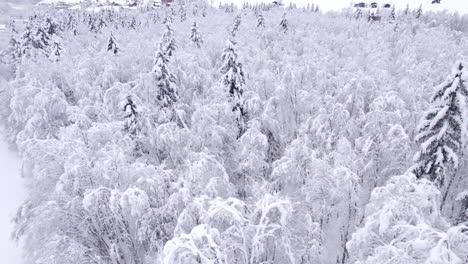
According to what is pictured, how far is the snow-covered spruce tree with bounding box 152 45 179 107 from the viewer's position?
22.7 m

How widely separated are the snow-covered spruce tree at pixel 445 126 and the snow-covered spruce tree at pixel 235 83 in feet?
34.0

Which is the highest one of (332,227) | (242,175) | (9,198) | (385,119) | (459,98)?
(459,98)

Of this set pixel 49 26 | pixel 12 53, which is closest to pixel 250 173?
pixel 49 26

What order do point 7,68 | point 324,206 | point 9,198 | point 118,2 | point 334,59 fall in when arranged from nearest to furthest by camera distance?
1. point 324,206
2. point 9,198
3. point 334,59
4. point 7,68
5. point 118,2

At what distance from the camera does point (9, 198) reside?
88.0 ft

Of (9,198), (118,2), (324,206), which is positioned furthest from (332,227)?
(118,2)

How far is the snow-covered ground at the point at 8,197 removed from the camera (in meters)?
21.2

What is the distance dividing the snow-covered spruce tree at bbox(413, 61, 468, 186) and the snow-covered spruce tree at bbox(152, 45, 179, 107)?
579 inches

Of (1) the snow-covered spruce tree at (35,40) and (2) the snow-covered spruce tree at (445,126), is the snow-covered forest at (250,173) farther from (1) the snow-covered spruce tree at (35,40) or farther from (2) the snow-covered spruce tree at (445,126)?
(1) the snow-covered spruce tree at (35,40)

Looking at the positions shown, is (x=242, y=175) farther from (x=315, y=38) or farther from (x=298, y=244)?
(x=315, y=38)

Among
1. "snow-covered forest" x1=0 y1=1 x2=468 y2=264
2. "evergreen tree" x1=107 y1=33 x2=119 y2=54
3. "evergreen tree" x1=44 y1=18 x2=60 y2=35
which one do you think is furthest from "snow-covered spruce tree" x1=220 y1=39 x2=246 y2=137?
"evergreen tree" x1=44 y1=18 x2=60 y2=35

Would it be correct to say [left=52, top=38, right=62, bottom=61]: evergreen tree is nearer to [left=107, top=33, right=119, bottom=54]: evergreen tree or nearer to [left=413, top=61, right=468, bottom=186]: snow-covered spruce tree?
[left=107, top=33, right=119, bottom=54]: evergreen tree

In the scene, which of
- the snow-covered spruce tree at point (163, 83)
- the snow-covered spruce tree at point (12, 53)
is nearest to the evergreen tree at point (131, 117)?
the snow-covered spruce tree at point (163, 83)

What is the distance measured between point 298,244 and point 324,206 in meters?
2.47
